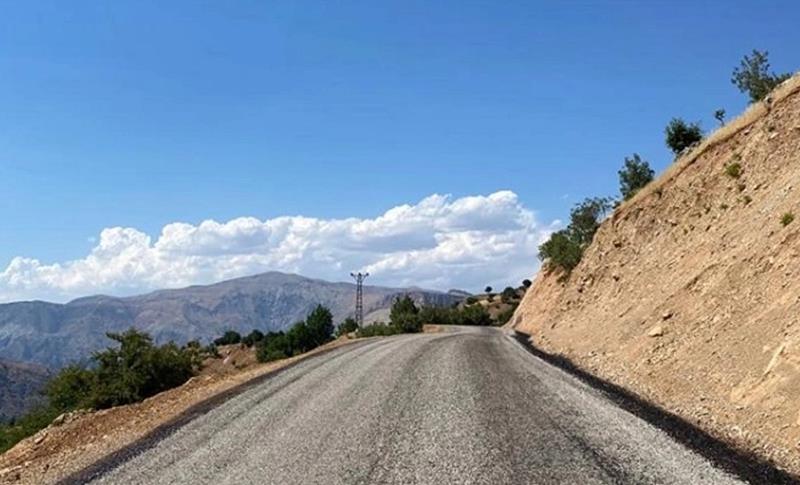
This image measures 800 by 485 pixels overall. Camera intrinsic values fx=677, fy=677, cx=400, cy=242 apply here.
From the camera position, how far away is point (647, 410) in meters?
11.9

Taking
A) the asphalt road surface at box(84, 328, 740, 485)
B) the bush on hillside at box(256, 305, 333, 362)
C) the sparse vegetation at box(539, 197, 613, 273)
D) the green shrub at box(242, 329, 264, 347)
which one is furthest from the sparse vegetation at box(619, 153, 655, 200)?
the green shrub at box(242, 329, 264, 347)

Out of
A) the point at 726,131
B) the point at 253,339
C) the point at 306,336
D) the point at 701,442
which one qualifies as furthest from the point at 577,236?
the point at 253,339

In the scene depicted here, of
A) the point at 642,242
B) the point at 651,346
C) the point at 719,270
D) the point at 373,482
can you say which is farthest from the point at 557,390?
the point at 642,242

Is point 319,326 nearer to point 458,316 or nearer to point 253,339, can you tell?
point 458,316

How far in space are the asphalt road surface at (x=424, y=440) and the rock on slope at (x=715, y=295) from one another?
146 centimetres

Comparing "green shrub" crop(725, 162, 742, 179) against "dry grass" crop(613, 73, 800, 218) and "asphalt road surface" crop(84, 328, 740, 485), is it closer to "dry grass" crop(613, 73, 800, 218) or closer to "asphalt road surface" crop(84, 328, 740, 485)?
"dry grass" crop(613, 73, 800, 218)

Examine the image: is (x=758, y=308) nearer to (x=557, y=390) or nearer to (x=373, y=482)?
(x=557, y=390)

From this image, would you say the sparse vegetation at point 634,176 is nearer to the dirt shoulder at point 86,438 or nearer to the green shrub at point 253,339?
the dirt shoulder at point 86,438

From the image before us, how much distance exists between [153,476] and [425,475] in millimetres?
3795

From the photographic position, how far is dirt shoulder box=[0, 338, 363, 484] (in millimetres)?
11047

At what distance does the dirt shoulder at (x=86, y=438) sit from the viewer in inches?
435

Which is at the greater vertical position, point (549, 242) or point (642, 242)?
point (549, 242)

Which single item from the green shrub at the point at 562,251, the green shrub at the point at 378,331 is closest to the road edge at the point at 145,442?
the green shrub at the point at 562,251

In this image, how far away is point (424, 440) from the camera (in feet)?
33.6
